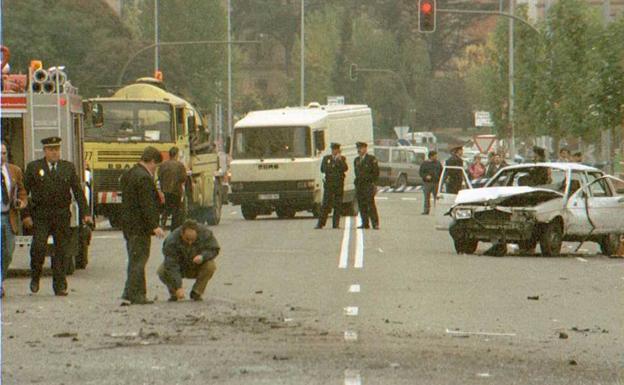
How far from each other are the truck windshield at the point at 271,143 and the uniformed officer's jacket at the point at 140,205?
85.1 feet

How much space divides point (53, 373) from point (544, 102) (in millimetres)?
47082

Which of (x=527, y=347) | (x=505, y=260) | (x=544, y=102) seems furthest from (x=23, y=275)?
(x=544, y=102)

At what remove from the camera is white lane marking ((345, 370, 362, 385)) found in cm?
1218

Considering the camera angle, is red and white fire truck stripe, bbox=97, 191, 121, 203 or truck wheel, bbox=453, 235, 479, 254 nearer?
truck wheel, bbox=453, 235, 479, 254

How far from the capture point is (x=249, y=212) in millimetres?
46062

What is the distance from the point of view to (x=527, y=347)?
49.2 feet

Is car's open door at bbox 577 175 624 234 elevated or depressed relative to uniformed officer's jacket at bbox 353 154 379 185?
depressed

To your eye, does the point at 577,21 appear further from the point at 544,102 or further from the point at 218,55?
the point at 218,55

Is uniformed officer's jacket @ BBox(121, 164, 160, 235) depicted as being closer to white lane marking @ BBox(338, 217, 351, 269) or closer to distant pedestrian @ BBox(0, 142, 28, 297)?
distant pedestrian @ BBox(0, 142, 28, 297)

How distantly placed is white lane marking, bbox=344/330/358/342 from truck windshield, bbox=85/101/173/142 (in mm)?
23416

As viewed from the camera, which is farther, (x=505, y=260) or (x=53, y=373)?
(x=505, y=260)

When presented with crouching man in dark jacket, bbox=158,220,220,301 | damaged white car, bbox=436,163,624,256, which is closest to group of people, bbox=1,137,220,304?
crouching man in dark jacket, bbox=158,220,220,301

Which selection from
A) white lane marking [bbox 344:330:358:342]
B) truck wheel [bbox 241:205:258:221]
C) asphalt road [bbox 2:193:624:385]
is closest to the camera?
asphalt road [bbox 2:193:624:385]

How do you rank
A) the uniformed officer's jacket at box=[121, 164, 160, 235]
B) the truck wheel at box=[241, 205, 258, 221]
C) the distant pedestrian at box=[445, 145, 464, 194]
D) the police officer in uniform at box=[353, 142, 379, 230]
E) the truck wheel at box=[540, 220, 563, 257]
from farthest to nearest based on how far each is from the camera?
the truck wheel at box=[241, 205, 258, 221], the distant pedestrian at box=[445, 145, 464, 194], the police officer in uniform at box=[353, 142, 379, 230], the truck wheel at box=[540, 220, 563, 257], the uniformed officer's jacket at box=[121, 164, 160, 235]
